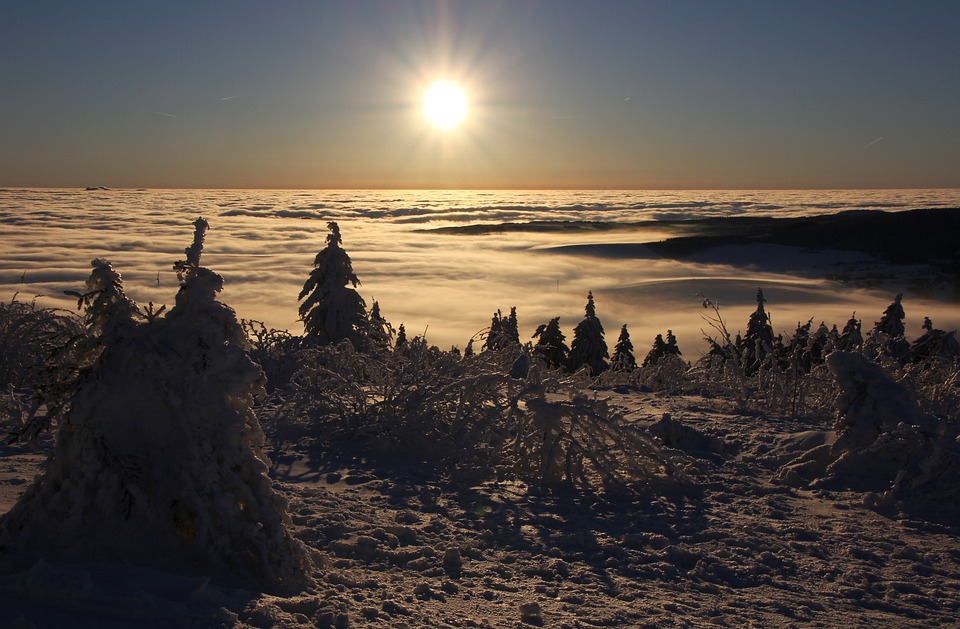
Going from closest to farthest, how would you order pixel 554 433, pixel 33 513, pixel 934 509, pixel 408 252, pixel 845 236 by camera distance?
1. pixel 33 513
2. pixel 934 509
3. pixel 554 433
4. pixel 845 236
5. pixel 408 252

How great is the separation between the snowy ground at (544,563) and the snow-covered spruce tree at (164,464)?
0.15m

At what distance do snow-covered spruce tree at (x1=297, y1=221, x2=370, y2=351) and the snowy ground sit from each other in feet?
34.9

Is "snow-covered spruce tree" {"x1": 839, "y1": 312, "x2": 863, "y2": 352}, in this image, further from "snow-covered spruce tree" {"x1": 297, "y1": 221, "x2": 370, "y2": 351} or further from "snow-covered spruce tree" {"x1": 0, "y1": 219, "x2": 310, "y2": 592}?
"snow-covered spruce tree" {"x1": 297, "y1": 221, "x2": 370, "y2": 351}

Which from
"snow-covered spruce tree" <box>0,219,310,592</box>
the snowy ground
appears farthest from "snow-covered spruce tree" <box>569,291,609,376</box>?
"snow-covered spruce tree" <box>0,219,310,592</box>

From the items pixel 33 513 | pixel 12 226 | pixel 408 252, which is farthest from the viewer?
pixel 408 252

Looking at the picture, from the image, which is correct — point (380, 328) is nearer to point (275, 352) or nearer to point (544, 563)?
point (275, 352)

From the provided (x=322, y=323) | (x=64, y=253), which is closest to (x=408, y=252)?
(x=64, y=253)

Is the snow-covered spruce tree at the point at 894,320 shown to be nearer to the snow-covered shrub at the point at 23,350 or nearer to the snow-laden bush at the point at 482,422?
the snow-laden bush at the point at 482,422

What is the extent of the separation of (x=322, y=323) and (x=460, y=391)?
1080cm

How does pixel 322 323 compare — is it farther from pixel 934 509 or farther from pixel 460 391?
pixel 934 509

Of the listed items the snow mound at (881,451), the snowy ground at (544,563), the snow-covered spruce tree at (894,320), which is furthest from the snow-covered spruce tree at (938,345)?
the snow-covered spruce tree at (894,320)

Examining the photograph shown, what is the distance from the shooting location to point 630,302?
5456 cm

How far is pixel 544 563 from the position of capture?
381 centimetres

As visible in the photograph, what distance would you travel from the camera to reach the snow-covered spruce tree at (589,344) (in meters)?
31.0
